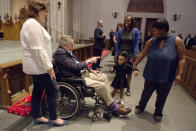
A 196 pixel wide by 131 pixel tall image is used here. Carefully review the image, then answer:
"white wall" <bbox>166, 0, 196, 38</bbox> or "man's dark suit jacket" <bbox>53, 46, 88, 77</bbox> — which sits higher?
"white wall" <bbox>166, 0, 196, 38</bbox>

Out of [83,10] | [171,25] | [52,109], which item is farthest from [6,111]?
[171,25]

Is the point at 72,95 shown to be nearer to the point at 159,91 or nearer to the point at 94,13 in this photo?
the point at 159,91

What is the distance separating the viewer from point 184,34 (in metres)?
10.5

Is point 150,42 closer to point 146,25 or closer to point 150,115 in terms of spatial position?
point 150,115

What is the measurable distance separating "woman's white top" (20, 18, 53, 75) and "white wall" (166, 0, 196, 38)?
1082cm

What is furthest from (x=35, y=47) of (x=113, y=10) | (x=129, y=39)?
(x=113, y=10)

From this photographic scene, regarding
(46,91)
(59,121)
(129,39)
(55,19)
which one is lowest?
(59,121)

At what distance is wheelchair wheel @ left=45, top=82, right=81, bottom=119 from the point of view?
6.52 ft

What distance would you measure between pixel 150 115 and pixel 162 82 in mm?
686

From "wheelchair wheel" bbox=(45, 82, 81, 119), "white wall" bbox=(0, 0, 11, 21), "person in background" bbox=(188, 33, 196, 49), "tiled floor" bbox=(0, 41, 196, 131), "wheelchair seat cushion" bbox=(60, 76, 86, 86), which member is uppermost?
"white wall" bbox=(0, 0, 11, 21)

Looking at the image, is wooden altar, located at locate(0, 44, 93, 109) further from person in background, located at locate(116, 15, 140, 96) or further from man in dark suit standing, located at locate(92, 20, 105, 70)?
man in dark suit standing, located at locate(92, 20, 105, 70)

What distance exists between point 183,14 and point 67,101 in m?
10.9

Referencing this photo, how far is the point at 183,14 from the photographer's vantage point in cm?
1033

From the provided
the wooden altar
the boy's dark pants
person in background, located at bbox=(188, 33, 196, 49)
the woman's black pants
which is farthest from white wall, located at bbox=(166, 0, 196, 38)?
the woman's black pants
